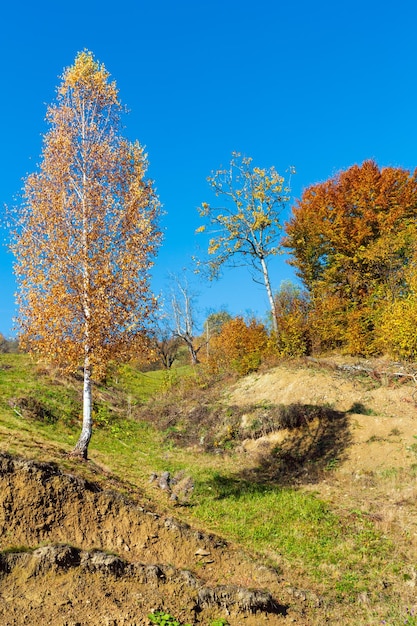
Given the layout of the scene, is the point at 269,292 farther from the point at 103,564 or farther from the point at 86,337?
the point at 103,564

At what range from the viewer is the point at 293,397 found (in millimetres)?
22016

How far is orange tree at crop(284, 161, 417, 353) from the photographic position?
32562 millimetres

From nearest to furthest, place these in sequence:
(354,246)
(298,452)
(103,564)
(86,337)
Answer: (103,564) → (86,337) → (298,452) → (354,246)

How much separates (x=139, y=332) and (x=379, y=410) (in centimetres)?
1372

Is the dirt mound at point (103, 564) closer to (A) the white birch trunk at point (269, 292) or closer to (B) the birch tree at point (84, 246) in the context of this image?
(B) the birch tree at point (84, 246)

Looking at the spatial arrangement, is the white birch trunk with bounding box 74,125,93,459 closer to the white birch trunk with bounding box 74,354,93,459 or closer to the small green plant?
the white birch trunk with bounding box 74,354,93,459

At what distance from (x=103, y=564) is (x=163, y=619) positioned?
1.54 metres

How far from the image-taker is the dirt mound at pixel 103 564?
624 centimetres

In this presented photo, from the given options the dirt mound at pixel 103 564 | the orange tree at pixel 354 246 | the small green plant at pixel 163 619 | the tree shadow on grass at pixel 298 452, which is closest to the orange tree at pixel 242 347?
the orange tree at pixel 354 246

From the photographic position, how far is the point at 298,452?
57.8ft

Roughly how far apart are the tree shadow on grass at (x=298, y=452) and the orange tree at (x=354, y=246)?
45.6ft

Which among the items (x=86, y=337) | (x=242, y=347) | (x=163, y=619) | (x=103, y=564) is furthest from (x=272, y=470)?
(x=242, y=347)

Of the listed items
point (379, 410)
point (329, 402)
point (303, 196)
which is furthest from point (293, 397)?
point (303, 196)

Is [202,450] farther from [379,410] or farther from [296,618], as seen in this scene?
[296,618]
